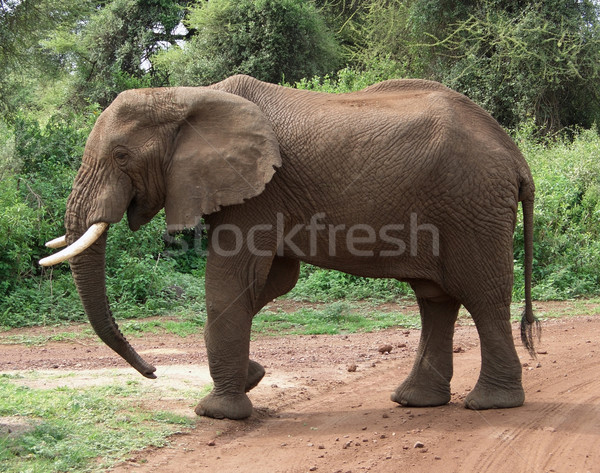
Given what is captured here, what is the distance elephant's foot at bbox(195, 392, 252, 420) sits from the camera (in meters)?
5.56

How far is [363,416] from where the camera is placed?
5.73m

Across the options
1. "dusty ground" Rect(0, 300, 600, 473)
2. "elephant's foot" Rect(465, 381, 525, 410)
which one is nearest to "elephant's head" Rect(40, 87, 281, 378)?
"dusty ground" Rect(0, 300, 600, 473)

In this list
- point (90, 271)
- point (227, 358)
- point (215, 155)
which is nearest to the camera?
point (90, 271)

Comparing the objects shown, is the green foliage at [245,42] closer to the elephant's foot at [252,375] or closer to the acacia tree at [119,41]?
the acacia tree at [119,41]

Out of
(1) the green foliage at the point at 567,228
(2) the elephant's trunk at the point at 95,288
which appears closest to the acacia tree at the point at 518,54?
(1) the green foliage at the point at 567,228

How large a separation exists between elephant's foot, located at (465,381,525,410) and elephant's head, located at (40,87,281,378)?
2231 millimetres

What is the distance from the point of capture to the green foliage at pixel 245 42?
780 inches

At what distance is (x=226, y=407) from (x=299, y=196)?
1.59 metres

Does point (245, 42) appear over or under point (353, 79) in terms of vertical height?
over

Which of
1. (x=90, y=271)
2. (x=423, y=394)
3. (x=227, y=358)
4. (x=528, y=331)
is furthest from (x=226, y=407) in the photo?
(x=528, y=331)

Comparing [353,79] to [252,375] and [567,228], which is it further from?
[252,375]

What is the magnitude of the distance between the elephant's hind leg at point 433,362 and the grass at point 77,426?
173 cm

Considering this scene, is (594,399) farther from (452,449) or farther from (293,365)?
(293,365)

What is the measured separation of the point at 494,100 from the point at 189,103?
1546 cm
